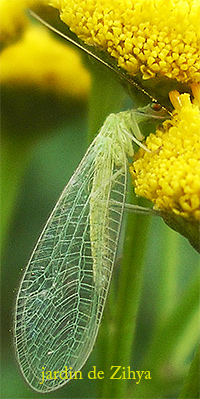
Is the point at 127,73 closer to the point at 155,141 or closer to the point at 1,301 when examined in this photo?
the point at 155,141

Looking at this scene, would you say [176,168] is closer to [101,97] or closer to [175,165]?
[175,165]

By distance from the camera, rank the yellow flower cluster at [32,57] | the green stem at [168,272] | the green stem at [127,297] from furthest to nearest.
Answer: the green stem at [168,272], the yellow flower cluster at [32,57], the green stem at [127,297]

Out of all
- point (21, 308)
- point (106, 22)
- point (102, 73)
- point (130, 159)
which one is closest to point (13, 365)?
point (21, 308)

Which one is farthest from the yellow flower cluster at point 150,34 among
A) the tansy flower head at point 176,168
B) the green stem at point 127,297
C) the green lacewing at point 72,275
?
the green stem at point 127,297

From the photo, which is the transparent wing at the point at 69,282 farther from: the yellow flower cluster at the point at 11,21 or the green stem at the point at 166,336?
the yellow flower cluster at the point at 11,21

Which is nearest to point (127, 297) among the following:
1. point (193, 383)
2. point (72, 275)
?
point (72, 275)

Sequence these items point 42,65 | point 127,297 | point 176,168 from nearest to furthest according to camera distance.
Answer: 1. point 176,168
2. point 127,297
3. point 42,65
